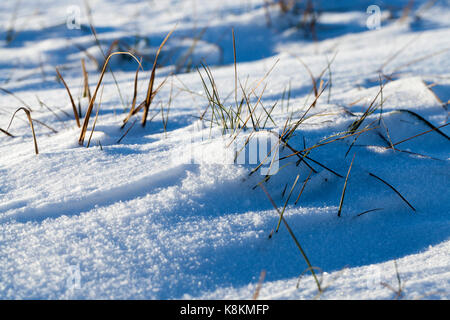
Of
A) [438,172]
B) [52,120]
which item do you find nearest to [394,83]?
[438,172]

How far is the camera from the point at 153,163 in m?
1.07

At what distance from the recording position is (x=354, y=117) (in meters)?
1.27

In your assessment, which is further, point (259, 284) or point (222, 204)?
point (222, 204)

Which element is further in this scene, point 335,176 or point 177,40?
point 177,40

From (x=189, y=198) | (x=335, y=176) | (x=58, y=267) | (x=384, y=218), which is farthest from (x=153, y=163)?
(x=384, y=218)

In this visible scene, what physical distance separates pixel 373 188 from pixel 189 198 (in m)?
0.47

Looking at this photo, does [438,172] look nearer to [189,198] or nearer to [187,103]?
[189,198]

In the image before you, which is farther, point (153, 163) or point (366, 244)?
point (153, 163)
